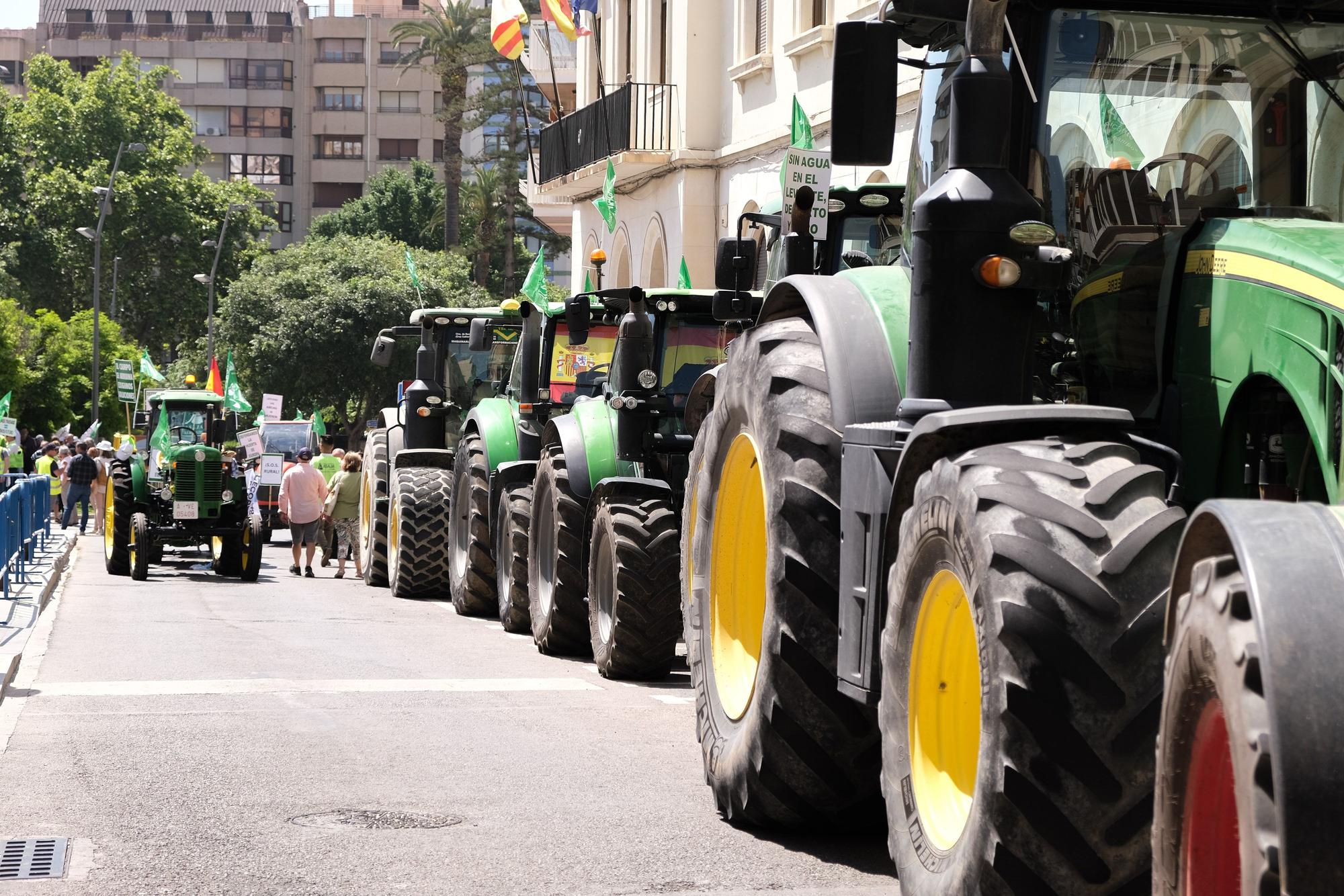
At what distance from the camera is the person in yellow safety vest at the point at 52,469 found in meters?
31.8

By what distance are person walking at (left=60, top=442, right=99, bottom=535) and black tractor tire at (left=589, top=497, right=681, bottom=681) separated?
21.6m

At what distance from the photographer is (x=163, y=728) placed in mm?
8852

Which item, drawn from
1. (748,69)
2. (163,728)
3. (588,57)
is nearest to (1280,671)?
(163,728)

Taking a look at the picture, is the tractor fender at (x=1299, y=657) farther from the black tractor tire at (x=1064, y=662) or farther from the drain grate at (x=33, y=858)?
the drain grate at (x=33, y=858)

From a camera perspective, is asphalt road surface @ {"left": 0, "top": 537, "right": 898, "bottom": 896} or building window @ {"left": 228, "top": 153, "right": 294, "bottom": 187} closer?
asphalt road surface @ {"left": 0, "top": 537, "right": 898, "bottom": 896}

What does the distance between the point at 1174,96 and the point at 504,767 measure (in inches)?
159

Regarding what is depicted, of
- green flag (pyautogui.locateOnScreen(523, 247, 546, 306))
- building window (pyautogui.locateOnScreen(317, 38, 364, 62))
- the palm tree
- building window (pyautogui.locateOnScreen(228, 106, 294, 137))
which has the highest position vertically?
building window (pyautogui.locateOnScreen(317, 38, 364, 62))

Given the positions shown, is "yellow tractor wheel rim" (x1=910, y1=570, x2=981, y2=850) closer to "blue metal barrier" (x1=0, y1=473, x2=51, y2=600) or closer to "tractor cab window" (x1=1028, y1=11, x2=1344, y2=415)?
"tractor cab window" (x1=1028, y1=11, x2=1344, y2=415)

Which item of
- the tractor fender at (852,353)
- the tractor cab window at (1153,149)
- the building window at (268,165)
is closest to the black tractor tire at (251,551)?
the tractor fender at (852,353)

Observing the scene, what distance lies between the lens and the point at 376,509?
64.3ft

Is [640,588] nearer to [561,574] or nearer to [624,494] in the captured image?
[624,494]

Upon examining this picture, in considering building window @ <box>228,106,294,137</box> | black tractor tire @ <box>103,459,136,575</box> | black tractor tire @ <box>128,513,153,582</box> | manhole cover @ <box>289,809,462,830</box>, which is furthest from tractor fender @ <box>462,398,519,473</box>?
building window @ <box>228,106,294,137</box>

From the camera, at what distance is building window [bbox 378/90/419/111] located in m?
102

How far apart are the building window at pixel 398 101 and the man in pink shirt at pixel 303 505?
81581 mm
